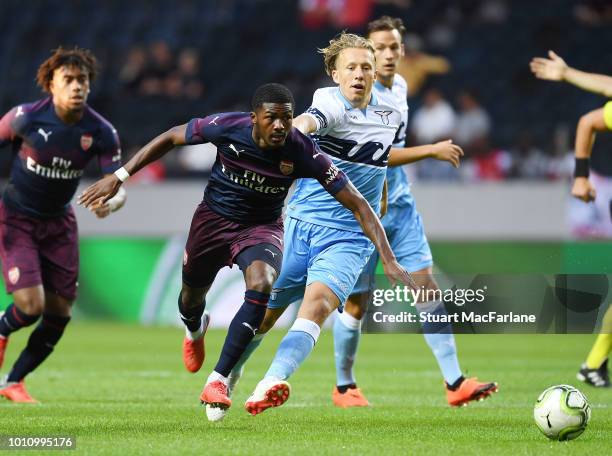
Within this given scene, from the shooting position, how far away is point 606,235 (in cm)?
1684

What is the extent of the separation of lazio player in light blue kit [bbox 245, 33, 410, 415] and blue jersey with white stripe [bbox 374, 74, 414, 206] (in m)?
0.91

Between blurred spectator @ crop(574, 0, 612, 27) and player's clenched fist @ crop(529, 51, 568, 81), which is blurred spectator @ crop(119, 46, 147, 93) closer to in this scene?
blurred spectator @ crop(574, 0, 612, 27)

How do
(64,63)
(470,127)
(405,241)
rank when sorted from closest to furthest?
(64,63) → (405,241) → (470,127)

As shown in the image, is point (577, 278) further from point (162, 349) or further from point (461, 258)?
point (461, 258)

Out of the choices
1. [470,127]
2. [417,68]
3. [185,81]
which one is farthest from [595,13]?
[185,81]

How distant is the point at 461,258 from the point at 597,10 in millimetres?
6513

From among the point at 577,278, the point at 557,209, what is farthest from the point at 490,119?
the point at 577,278

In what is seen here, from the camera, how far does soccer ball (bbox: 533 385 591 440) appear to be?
22.8ft

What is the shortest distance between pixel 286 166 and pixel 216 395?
1443mm

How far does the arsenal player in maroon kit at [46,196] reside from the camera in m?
9.15

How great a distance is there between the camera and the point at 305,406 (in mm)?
8969

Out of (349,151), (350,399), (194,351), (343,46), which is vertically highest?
(343,46)

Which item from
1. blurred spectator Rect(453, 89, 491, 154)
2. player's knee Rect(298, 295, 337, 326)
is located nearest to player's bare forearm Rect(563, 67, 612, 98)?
player's knee Rect(298, 295, 337, 326)

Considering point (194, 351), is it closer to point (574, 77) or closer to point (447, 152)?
point (447, 152)
